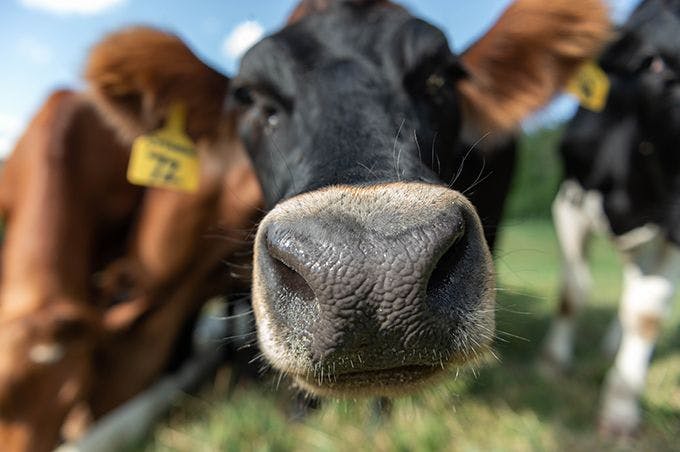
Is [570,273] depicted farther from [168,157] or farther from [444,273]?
[444,273]

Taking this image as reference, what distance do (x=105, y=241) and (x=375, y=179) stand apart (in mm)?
3031

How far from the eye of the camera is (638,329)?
10.1 feet

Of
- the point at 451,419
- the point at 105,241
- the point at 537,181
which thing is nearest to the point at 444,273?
the point at 451,419

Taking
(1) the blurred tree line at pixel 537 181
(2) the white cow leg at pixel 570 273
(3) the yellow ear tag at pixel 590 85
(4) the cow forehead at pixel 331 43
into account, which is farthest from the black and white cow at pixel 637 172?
(1) the blurred tree line at pixel 537 181

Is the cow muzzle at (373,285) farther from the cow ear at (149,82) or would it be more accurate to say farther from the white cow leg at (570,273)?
the white cow leg at (570,273)

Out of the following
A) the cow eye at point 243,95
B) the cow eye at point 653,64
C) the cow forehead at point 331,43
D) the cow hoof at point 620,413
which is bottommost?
the cow hoof at point 620,413

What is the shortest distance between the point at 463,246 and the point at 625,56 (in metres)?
2.38

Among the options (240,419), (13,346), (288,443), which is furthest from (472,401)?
(13,346)

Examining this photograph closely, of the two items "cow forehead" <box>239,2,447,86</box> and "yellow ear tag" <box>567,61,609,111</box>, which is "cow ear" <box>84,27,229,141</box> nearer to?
"cow forehead" <box>239,2,447,86</box>

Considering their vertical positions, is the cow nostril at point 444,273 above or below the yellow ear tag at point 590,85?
above

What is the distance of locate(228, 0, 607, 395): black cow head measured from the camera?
1155 millimetres

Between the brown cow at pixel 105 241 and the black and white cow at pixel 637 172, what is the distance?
208 centimetres

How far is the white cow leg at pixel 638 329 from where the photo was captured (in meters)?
2.93

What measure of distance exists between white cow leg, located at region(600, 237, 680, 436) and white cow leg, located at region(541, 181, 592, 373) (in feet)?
2.47
